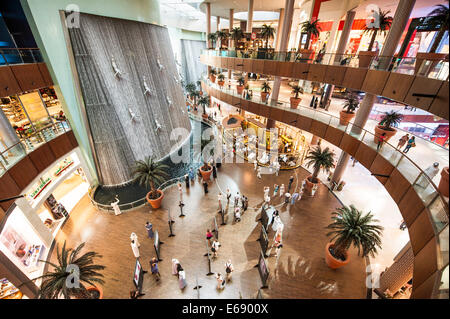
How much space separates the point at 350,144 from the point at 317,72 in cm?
554

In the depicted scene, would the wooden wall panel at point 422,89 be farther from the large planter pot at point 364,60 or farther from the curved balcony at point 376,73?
the large planter pot at point 364,60

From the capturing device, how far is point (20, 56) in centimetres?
937

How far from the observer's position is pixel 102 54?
13.5m

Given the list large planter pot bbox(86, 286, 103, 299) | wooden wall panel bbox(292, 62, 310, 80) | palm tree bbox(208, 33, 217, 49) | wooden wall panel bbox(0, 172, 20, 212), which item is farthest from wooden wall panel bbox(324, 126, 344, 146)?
palm tree bbox(208, 33, 217, 49)

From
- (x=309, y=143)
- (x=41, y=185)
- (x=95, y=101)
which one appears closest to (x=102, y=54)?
(x=95, y=101)

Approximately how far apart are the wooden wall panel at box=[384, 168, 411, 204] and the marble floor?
4292 millimetres

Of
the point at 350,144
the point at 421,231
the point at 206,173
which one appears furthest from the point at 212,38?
the point at 421,231

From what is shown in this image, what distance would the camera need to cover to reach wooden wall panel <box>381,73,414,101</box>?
27.1ft

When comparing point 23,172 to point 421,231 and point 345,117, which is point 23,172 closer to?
point 421,231

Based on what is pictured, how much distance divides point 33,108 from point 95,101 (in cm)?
328

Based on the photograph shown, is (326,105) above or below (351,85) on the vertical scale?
below

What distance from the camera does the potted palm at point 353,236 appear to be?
27.0 ft

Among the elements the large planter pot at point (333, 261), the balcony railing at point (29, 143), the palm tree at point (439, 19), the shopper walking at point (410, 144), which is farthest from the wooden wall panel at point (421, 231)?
the balcony railing at point (29, 143)
